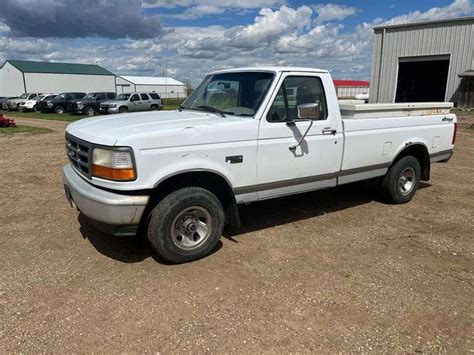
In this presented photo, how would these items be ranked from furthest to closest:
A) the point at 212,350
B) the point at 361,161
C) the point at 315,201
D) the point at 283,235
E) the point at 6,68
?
the point at 6,68
the point at 315,201
the point at 361,161
the point at 283,235
the point at 212,350

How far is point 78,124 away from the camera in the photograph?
4730 mm

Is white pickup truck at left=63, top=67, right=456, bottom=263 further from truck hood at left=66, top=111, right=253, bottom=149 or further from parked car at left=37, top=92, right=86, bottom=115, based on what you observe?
parked car at left=37, top=92, right=86, bottom=115

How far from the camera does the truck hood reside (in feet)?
12.2

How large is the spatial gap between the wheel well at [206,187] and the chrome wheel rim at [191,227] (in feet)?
0.89

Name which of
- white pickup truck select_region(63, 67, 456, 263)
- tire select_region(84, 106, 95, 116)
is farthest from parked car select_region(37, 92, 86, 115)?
white pickup truck select_region(63, 67, 456, 263)

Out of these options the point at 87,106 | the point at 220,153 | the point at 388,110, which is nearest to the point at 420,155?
the point at 388,110

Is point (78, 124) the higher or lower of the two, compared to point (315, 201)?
higher

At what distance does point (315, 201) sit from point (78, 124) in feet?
12.4

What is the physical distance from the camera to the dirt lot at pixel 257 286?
10.0ft

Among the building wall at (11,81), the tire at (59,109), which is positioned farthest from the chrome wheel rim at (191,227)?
the building wall at (11,81)

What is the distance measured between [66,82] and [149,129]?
72.3 meters

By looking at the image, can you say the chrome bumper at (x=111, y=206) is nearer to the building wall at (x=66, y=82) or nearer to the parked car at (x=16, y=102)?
the parked car at (x=16, y=102)

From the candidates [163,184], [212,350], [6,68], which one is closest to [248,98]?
[163,184]

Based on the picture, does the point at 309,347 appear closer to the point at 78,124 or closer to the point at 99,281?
the point at 99,281
